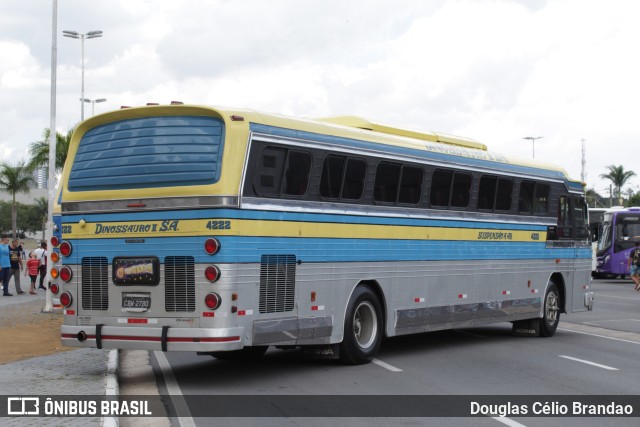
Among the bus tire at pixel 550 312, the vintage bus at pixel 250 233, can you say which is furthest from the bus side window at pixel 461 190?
the bus tire at pixel 550 312

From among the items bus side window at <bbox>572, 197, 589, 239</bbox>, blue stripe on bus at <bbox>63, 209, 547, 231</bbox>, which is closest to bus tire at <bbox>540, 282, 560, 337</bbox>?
bus side window at <bbox>572, 197, 589, 239</bbox>

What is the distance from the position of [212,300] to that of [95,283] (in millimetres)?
1924

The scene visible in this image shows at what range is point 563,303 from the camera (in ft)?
64.2

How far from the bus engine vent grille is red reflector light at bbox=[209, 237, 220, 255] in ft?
2.54

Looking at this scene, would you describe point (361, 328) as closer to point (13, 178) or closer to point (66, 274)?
point (66, 274)

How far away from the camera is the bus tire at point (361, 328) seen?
13.4 meters

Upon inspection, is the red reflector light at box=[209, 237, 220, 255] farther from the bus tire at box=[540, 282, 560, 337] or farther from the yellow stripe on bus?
the bus tire at box=[540, 282, 560, 337]

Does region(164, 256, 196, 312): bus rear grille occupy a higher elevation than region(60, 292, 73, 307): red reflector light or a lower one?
higher

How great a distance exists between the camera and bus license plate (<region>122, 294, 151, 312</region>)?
11688 millimetres

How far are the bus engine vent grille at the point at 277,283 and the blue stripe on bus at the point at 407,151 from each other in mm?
1660

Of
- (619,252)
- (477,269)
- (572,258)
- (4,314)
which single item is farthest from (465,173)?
(619,252)

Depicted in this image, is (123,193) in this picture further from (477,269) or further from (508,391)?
(477,269)

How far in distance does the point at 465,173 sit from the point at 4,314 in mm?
12772

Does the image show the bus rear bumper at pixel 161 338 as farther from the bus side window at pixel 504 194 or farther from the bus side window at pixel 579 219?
the bus side window at pixel 579 219
